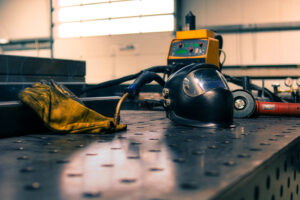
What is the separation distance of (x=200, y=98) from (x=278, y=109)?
0.56m

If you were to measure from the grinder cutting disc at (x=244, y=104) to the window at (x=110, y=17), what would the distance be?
4.17 metres

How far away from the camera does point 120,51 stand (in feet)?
19.3

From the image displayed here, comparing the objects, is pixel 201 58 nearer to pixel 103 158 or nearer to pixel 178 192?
pixel 103 158

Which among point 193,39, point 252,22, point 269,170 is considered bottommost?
point 269,170

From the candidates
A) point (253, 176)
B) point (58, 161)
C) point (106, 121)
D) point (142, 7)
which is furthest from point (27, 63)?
point (142, 7)

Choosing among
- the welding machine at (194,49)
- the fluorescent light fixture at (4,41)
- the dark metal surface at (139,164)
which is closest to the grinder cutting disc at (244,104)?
the welding machine at (194,49)

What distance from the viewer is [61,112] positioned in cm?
91

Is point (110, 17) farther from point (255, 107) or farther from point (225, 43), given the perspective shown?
point (255, 107)

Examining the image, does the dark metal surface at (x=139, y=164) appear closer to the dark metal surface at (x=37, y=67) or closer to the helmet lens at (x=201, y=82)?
the helmet lens at (x=201, y=82)

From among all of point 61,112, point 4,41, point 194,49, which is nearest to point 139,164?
point 61,112

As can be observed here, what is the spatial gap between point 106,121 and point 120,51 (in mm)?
5039

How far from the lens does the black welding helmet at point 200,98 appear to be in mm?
1040

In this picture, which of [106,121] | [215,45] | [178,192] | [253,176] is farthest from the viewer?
[215,45]

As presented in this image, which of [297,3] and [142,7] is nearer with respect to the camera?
[297,3]
